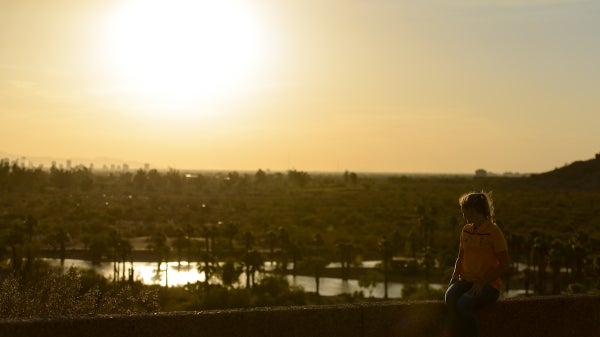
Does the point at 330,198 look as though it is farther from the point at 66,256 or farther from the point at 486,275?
the point at 486,275

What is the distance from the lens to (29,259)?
56.4m

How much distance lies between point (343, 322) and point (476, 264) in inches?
52.0

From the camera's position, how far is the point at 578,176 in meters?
184

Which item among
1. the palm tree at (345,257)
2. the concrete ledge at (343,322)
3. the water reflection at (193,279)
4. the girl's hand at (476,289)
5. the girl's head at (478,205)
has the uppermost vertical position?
the girl's head at (478,205)

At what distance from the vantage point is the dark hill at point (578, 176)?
6998 inches

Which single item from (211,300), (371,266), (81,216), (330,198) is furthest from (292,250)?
(330,198)

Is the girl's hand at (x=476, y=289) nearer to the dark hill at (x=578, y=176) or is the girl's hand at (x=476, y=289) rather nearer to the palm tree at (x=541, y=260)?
the palm tree at (x=541, y=260)

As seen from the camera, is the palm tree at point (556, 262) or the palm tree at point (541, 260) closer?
the palm tree at point (556, 262)

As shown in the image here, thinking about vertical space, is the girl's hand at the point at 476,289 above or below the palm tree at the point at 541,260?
above

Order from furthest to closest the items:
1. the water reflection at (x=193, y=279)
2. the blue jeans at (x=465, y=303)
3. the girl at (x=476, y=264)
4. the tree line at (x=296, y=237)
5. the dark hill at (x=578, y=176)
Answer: the dark hill at (x=578, y=176), the water reflection at (x=193, y=279), the tree line at (x=296, y=237), the blue jeans at (x=465, y=303), the girl at (x=476, y=264)

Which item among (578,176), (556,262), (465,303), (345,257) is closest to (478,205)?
(465,303)

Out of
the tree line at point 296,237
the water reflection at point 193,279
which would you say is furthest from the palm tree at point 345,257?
the water reflection at point 193,279

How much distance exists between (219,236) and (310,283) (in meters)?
26.9

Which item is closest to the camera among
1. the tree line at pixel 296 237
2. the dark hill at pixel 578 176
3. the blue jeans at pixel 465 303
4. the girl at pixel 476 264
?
the girl at pixel 476 264
